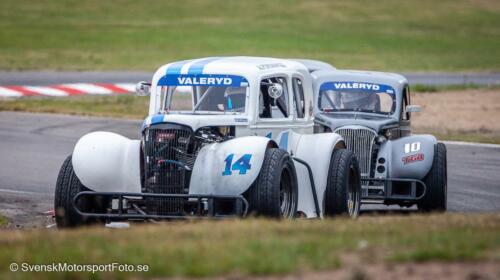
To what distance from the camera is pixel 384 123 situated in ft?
48.9

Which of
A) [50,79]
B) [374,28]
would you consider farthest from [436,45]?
[50,79]

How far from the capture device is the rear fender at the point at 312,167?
12055 mm

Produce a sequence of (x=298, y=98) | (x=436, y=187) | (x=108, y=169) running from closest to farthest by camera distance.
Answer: (x=108, y=169), (x=298, y=98), (x=436, y=187)

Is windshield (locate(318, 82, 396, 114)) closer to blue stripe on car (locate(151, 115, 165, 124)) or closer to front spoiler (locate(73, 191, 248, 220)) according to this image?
blue stripe on car (locate(151, 115, 165, 124))

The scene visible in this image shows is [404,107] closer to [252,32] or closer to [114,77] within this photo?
[114,77]

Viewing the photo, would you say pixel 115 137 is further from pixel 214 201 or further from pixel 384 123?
pixel 384 123

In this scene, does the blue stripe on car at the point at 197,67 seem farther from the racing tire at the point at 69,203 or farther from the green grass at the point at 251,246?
→ the green grass at the point at 251,246

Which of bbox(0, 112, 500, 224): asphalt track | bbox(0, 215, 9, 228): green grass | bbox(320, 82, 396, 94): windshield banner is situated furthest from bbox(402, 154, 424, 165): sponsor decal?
bbox(0, 215, 9, 228): green grass

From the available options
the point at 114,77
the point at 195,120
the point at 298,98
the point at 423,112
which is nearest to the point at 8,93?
the point at 114,77

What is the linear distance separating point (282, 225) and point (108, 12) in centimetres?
4998

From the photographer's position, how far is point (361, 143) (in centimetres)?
1451

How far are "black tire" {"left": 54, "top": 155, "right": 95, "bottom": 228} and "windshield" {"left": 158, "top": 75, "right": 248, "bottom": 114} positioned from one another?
148cm

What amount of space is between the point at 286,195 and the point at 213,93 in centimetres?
145

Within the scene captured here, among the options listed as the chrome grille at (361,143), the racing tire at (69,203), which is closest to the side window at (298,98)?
the chrome grille at (361,143)
